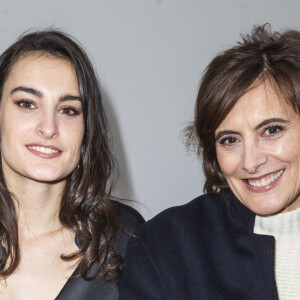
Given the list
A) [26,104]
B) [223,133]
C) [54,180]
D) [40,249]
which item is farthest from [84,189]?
[223,133]

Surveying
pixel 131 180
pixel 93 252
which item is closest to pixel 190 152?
pixel 131 180

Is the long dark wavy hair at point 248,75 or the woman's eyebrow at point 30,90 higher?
the long dark wavy hair at point 248,75

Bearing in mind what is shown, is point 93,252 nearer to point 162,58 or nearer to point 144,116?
Result: point 144,116

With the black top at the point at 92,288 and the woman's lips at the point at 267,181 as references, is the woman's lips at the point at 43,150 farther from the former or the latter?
the woman's lips at the point at 267,181

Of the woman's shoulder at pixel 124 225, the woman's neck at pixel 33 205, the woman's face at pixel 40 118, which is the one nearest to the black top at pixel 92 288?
the woman's shoulder at pixel 124 225

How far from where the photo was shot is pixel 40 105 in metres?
1.66

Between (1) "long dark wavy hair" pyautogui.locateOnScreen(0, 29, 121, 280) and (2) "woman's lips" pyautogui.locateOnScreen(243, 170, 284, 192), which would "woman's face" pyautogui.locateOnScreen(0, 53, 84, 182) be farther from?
(2) "woman's lips" pyautogui.locateOnScreen(243, 170, 284, 192)

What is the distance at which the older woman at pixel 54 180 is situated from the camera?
1.66m

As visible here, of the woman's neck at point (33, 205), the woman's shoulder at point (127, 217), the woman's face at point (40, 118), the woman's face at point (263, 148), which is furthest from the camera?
the woman's shoulder at point (127, 217)

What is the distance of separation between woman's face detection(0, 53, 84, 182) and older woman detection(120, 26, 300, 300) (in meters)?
0.35

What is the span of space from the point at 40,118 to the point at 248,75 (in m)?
0.58

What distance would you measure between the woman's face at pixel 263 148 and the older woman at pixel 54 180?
42 centimetres

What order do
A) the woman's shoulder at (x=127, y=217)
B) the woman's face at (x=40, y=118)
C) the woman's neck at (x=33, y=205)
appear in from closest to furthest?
the woman's face at (x=40, y=118), the woman's neck at (x=33, y=205), the woman's shoulder at (x=127, y=217)

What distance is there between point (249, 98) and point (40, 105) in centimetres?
57
